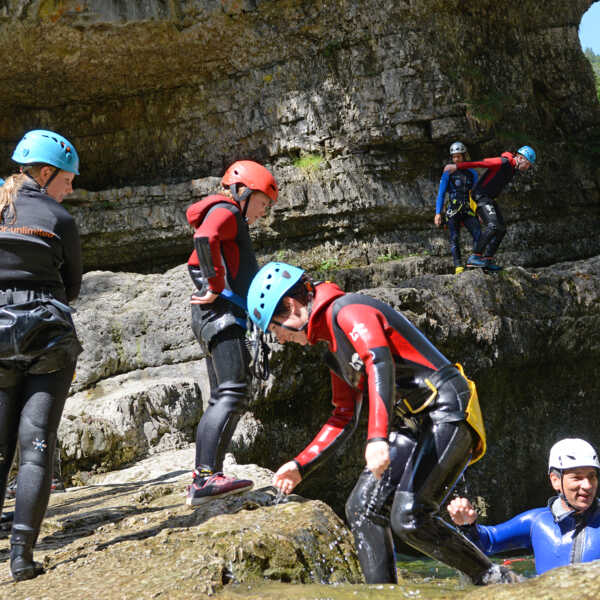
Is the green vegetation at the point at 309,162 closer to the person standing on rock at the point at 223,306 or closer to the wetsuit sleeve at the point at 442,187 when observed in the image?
the wetsuit sleeve at the point at 442,187

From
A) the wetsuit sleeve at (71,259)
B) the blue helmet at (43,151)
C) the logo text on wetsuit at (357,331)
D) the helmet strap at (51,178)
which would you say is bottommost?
the logo text on wetsuit at (357,331)

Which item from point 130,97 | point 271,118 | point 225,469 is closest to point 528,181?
point 271,118

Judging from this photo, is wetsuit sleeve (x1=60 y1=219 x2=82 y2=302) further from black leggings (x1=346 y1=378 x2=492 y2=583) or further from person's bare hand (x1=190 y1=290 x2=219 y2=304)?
black leggings (x1=346 y1=378 x2=492 y2=583)

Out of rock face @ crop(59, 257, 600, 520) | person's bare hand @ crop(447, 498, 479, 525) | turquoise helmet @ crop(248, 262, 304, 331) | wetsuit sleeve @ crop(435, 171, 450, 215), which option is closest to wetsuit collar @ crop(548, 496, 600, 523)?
person's bare hand @ crop(447, 498, 479, 525)

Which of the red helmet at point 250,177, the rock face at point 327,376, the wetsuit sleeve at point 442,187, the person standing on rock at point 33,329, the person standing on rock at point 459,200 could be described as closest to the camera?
the person standing on rock at point 33,329

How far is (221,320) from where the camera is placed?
3654 mm

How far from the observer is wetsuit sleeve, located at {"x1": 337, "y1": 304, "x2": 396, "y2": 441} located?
2.51 metres

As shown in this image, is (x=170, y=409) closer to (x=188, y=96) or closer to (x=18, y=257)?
(x=18, y=257)

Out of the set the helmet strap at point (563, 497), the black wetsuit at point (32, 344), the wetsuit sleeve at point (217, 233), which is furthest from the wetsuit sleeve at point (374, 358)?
the helmet strap at point (563, 497)

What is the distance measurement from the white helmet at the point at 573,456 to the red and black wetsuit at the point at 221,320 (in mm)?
1647

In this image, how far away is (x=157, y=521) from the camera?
3.60 metres

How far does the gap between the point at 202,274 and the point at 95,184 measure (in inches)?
458

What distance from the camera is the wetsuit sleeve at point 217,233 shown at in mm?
3658

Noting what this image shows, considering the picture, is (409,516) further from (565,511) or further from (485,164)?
(485,164)
